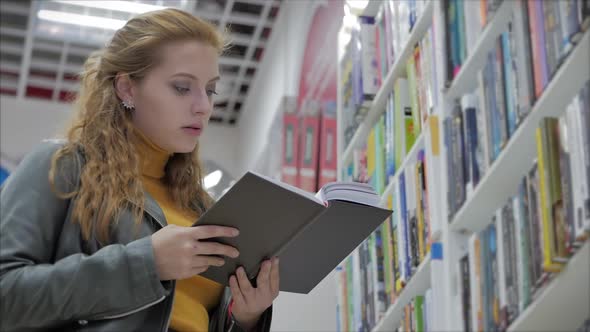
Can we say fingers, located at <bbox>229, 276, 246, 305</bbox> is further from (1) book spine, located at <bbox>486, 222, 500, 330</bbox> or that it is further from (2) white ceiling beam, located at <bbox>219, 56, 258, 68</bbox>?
(2) white ceiling beam, located at <bbox>219, 56, 258, 68</bbox>

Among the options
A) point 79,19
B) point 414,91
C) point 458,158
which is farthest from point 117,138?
point 79,19

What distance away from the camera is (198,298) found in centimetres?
168

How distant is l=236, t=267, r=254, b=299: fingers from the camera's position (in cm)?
160

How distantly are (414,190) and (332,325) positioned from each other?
0.46 meters

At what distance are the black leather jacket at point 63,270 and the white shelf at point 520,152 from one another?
80cm

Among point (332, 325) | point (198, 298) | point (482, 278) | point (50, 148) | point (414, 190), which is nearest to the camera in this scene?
point (50, 148)

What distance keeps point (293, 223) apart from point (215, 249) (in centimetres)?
14

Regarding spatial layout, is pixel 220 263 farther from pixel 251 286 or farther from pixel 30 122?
pixel 30 122

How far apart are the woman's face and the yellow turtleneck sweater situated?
34mm

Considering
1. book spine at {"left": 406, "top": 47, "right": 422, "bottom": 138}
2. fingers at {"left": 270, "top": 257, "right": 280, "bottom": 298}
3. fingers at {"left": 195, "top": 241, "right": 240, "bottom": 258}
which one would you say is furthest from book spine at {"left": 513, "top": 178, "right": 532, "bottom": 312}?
book spine at {"left": 406, "top": 47, "right": 422, "bottom": 138}

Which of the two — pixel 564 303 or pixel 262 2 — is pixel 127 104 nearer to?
pixel 564 303

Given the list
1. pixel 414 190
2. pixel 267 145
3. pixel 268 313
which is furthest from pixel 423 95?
→ pixel 267 145

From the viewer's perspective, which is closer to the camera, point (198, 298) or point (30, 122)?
point (198, 298)

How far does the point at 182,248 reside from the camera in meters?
1.46
